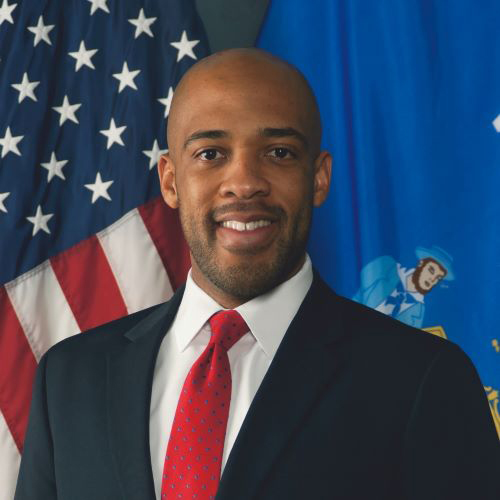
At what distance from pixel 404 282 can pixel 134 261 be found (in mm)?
847

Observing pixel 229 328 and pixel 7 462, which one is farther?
pixel 7 462

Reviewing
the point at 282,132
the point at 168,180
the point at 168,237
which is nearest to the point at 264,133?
the point at 282,132

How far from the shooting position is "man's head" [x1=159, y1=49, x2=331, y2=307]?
5.00ft

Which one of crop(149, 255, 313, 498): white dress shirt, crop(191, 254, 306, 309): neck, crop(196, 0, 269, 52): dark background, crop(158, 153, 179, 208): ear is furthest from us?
crop(196, 0, 269, 52): dark background

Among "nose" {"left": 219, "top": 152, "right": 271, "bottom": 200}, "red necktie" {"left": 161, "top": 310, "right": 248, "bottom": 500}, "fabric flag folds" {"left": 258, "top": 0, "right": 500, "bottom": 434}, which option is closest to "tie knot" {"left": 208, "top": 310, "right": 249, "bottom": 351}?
"red necktie" {"left": 161, "top": 310, "right": 248, "bottom": 500}

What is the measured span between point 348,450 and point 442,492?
0.60 ft

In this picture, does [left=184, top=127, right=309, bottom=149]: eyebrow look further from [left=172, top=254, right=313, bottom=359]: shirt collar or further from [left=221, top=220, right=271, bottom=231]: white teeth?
[left=172, top=254, right=313, bottom=359]: shirt collar

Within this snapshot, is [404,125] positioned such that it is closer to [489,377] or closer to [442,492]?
[489,377]

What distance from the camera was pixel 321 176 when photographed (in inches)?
66.3

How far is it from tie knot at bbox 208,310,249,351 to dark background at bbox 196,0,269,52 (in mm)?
1464

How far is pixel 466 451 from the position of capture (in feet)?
4.58

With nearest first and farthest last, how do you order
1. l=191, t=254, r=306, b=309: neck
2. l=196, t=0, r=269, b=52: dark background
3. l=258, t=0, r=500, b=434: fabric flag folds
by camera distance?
1. l=191, t=254, r=306, b=309: neck
2. l=258, t=0, r=500, b=434: fabric flag folds
3. l=196, t=0, r=269, b=52: dark background

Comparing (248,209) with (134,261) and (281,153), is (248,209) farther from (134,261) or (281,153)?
(134,261)

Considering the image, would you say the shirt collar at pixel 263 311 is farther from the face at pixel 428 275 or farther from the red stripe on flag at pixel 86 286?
the red stripe on flag at pixel 86 286
